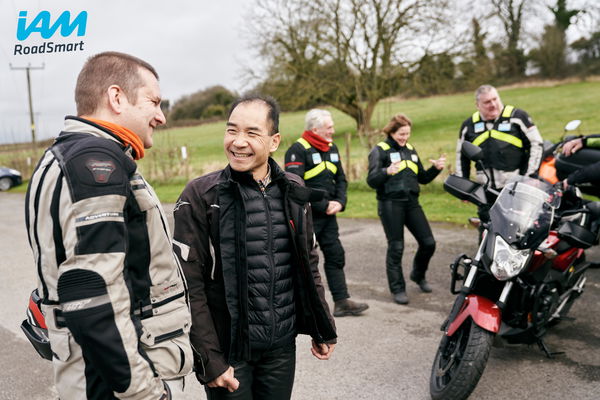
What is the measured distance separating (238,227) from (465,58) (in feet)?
86.6

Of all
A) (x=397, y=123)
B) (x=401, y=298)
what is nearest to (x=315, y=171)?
(x=397, y=123)

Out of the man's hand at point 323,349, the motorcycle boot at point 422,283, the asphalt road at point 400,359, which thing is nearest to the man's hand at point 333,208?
the asphalt road at point 400,359

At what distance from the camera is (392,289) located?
5574 millimetres

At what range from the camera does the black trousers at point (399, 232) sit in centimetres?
558

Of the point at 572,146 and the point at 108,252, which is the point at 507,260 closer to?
the point at 572,146

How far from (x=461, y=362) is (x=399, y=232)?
2.52 metres

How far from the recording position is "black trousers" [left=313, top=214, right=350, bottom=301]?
5.24 meters

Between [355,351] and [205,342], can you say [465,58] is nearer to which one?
[355,351]

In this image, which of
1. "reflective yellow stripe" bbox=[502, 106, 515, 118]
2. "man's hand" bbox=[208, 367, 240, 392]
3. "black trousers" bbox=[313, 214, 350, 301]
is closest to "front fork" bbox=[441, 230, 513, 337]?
"man's hand" bbox=[208, 367, 240, 392]

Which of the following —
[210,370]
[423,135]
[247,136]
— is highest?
[247,136]

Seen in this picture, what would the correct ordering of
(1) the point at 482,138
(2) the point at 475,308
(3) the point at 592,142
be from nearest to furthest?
(2) the point at 475,308, (3) the point at 592,142, (1) the point at 482,138

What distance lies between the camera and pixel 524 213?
3.54 meters

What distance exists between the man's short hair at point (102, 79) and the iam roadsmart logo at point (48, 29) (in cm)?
177

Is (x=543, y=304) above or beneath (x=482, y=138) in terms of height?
beneath
